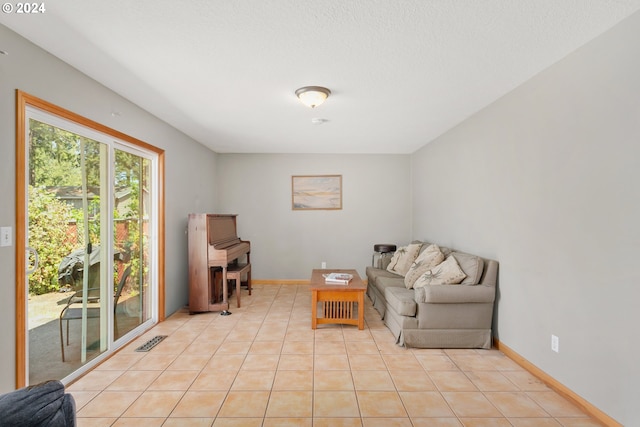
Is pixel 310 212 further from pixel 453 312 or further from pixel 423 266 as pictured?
pixel 453 312

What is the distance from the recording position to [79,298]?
104 inches

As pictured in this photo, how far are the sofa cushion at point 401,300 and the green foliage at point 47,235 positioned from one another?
2.84m

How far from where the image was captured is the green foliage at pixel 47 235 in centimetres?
220

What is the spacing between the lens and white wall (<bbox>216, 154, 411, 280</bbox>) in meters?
5.95

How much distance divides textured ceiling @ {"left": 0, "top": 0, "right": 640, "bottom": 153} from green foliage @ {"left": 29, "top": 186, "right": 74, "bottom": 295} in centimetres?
102

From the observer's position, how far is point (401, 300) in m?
3.22

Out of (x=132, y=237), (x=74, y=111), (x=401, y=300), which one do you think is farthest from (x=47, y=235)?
(x=401, y=300)

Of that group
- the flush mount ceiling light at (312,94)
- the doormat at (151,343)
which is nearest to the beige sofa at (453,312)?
the flush mount ceiling light at (312,94)

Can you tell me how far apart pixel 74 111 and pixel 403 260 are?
13.0 ft

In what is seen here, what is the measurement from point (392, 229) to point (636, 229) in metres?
4.19

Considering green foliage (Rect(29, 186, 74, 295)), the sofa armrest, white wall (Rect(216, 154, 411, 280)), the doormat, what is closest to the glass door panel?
the doormat

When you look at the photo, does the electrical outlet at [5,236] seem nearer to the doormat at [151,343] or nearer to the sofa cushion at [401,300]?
the doormat at [151,343]

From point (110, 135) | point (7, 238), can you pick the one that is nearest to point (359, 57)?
point (110, 135)

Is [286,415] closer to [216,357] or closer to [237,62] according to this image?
[216,357]
